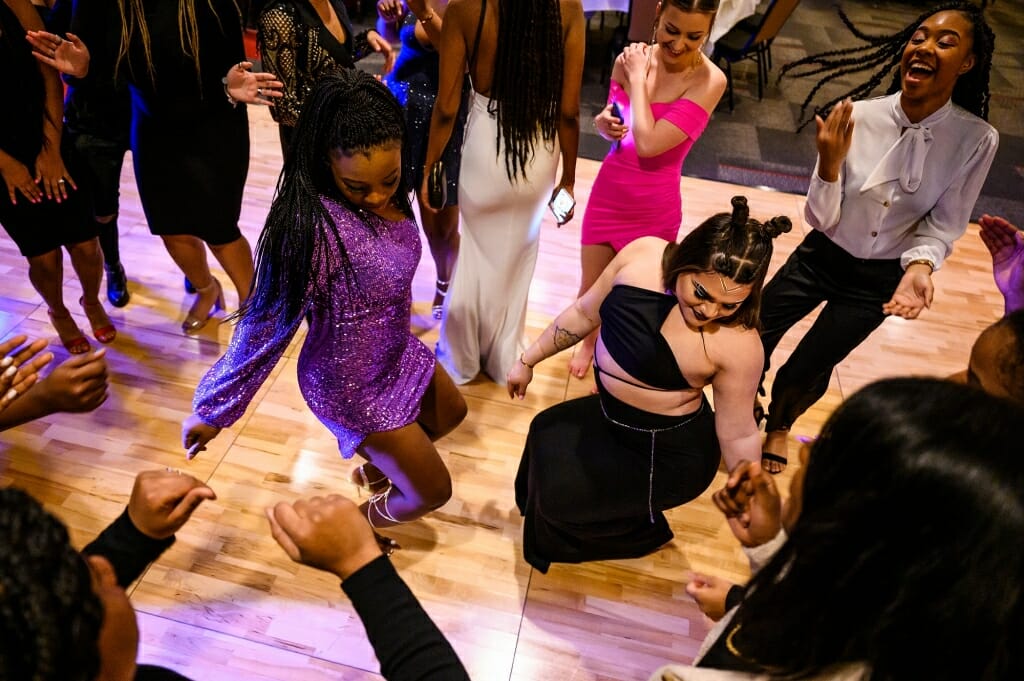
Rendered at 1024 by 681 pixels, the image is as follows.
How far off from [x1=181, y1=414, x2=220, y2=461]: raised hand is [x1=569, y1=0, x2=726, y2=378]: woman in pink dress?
62.9 inches

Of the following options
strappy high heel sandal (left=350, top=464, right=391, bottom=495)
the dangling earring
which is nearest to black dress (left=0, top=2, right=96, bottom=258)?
strappy high heel sandal (left=350, top=464, right=391, bottom=495)

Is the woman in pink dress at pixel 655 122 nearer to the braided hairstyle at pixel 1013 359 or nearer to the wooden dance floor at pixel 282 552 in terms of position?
the wooden dance floor at pixel 282 552

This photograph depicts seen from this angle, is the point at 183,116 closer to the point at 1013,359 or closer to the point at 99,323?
the point at 99,323

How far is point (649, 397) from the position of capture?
2.12m

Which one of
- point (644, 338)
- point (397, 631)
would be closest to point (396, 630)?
point (397, 631)

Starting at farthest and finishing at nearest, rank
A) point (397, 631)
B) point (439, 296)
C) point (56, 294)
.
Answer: point (439, 296) → point (56, 294) → point (397, 631)

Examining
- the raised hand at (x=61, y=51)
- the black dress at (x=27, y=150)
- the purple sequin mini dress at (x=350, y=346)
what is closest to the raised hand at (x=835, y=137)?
the purple sequin mini dress at (x=350, y=346)

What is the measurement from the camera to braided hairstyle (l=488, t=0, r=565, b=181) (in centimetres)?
227

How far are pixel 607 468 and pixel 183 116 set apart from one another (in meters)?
1.91

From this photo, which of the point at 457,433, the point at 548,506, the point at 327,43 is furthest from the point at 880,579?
the point at 327,43

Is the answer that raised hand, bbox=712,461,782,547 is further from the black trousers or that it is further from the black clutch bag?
the black clutch bag

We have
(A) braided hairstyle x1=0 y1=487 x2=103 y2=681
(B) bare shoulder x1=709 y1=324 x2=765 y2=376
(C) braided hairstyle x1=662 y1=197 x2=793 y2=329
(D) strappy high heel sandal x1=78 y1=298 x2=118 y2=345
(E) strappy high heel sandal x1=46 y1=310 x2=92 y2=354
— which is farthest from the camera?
(D) strappy high heel sandal x1=78 y1=298 x2=118 y2=345

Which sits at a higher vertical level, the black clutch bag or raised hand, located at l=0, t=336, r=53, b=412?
raised hand, located at l=0, t=336, r=53, b=412

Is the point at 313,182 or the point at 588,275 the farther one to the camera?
the point at 588,275
